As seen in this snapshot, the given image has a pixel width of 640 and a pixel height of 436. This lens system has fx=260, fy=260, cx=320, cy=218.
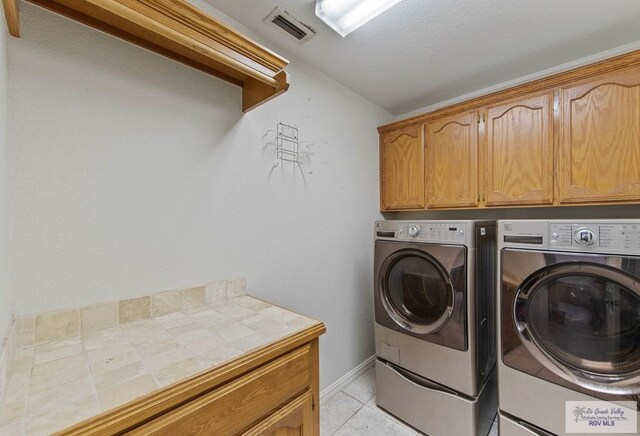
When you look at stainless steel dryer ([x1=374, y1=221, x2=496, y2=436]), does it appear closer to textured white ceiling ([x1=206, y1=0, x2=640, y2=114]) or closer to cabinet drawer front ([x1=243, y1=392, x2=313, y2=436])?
cabinet drawer front ([x1=243, y1=392, x2=313, y2=436])

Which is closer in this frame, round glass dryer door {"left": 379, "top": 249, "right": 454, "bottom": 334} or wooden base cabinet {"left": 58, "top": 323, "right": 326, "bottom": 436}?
wooden base cabinet {"left": 58, "top": 323, "right": 326, "bottom": 436}

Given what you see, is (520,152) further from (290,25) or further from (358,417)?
(358,417)

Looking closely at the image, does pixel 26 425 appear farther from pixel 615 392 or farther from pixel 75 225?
pixel 615 392

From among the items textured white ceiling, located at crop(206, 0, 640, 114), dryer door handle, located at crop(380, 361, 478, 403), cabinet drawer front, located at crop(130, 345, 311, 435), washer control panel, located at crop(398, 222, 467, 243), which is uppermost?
textured white ceiling, located at crop(206, 0, 640, 114)

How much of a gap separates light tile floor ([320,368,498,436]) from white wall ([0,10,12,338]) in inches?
64.1

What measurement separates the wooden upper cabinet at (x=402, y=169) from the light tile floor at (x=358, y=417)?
1477mm

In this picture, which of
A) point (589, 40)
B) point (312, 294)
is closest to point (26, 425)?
point (312, 294)

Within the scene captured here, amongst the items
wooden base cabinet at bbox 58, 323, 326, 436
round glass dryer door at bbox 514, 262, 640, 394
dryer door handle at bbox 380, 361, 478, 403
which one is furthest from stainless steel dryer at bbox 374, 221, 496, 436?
wooden base cabinet at bbox 58, 323, 326, 436

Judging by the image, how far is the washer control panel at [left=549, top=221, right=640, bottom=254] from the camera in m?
1.01

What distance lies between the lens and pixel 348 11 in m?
1.27

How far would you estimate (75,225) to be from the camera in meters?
0.92

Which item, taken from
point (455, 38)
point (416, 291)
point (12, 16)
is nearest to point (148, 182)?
point (12, 16)

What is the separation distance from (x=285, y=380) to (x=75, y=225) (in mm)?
913

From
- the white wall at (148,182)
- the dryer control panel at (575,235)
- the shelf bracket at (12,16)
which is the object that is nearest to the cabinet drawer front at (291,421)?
the white wall at (148,182)
